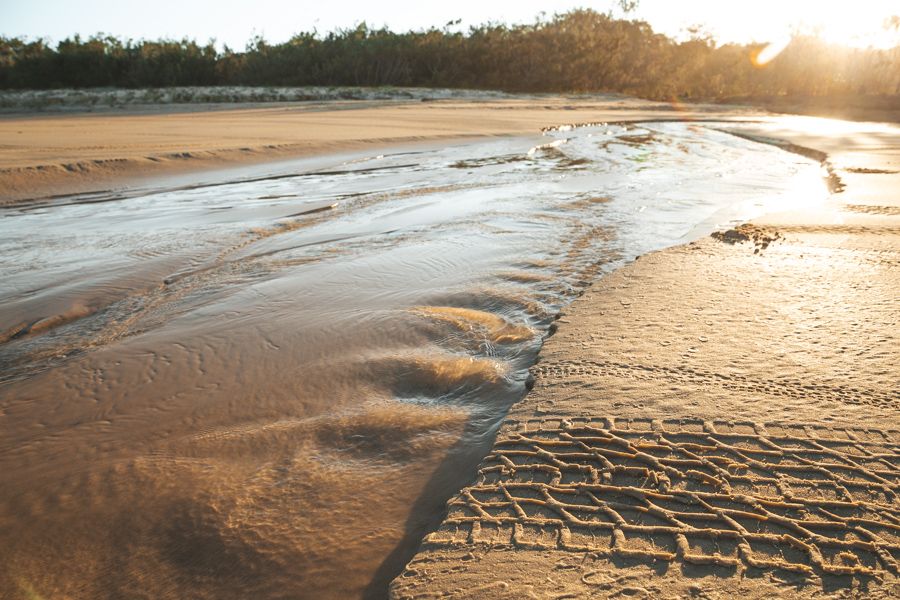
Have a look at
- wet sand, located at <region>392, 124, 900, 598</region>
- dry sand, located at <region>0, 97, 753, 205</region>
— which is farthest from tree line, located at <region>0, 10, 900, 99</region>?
wet sand, located at <region>392, 124, 900, 598</region>

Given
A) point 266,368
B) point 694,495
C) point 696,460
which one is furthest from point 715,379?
point 266,368

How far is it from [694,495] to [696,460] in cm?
11

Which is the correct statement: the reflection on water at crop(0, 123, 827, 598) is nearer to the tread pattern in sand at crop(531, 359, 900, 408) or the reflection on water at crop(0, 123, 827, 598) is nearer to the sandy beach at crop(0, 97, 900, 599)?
the sandy beach at crop(0, 97, 900, 599)

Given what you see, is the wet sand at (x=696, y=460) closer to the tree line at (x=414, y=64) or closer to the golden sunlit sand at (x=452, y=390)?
the golden sunlit sand at (x=452, y=390)

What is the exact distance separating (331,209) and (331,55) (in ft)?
62.8

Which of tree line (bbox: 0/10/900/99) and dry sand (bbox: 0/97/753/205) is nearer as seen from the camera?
dry sand (bbox: 0/97/753/205)

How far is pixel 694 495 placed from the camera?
118 centimetres

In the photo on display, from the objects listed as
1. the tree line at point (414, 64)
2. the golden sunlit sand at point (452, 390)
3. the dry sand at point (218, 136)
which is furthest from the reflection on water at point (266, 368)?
the tree line at point (414, 64)

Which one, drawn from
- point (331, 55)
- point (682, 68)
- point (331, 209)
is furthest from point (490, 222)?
point (682, 68)

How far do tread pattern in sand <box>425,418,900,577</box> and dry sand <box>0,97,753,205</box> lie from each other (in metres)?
4.85

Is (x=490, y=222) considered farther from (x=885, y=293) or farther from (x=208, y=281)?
(x=885, y=293)

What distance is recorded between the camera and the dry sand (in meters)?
5.15

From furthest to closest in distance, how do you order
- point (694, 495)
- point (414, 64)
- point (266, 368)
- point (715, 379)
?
point (414, 64), point (266, 368), point (715, 379), point (694, 495)

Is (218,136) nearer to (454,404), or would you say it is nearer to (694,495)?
(454,404)
